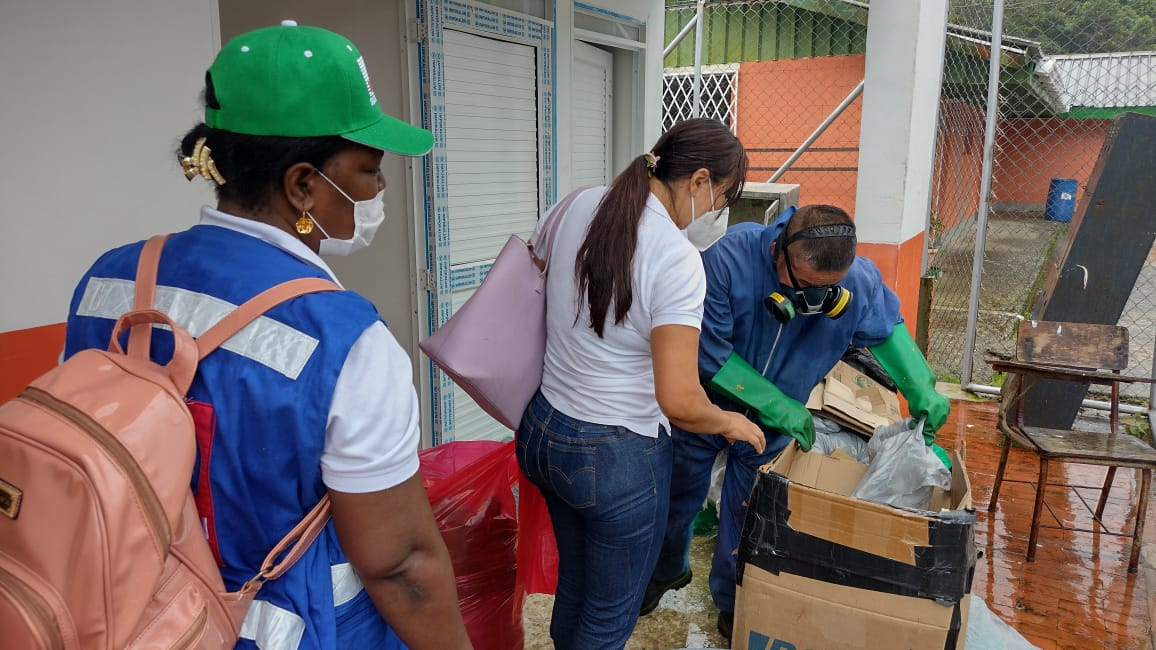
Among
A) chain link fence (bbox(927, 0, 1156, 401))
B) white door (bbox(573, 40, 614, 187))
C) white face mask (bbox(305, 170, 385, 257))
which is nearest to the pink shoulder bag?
white face mask (bbox(305, 170, 385, 257))

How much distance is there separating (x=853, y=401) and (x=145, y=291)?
10.2ft

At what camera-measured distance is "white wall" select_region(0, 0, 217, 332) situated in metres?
1.71

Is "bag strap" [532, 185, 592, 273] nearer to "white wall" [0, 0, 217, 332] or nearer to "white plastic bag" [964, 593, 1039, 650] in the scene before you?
"white wall" [0, 0, 217, 332]

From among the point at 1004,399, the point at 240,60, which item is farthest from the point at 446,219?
the point at 1004,399

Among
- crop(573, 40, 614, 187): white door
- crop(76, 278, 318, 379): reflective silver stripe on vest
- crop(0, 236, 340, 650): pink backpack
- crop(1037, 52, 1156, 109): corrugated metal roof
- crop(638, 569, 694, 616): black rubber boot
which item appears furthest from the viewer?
crop(1037, 52, 1156, 109): corrugated metal roof

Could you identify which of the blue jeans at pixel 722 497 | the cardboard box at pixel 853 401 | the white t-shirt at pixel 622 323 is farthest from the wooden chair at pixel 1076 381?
the white t-shirt at pixel 622 323

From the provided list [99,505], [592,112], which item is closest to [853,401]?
[592,112]

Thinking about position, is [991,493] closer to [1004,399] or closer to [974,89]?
[1004,399]

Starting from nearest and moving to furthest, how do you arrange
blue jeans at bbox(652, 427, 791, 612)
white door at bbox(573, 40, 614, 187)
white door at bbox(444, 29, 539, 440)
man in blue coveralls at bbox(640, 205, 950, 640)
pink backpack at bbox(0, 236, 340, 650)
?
1. pink backpack at bbox(0, 236, 340, 650)
2. man in blue coveralls at bbox(640, 205, 950, 640)
3. blue jeans at bbox(652, 427, 791, 612)
4. white door at bbox(444, 29, 539, 440)
5. white door at bbox(573, 40, 614, 187)

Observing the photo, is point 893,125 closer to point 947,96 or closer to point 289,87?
point 947,96

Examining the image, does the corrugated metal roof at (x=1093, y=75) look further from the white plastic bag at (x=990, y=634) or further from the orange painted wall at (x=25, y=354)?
the orange painted wall at (x=25, y=354)

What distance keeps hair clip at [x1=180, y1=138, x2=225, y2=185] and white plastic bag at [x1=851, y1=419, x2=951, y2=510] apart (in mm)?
2004

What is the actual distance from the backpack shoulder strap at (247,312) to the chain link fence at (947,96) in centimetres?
593

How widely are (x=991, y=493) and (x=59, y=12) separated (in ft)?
13.7
